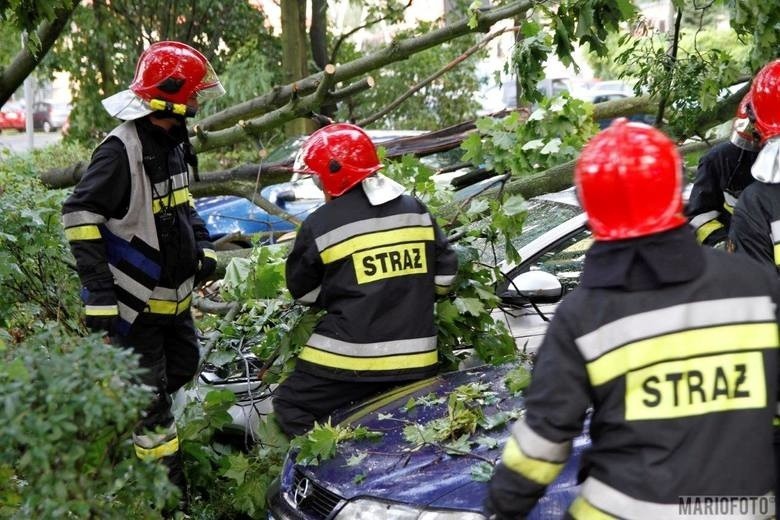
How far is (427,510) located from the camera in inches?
114

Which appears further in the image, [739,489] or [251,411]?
[251,411]

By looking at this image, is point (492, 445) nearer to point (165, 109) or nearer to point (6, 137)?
point (165, 109)

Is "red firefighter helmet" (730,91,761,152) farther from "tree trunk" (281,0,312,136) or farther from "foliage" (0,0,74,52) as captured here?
"tree trunk" (281,0,312,136)

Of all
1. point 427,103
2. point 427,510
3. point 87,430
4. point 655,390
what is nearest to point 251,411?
point 427,510

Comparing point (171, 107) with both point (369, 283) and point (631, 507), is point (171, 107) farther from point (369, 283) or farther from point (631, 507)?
point (631, 507)

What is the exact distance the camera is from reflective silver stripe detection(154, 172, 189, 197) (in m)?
4.25

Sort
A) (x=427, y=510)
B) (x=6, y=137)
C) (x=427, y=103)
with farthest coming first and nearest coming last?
(x=6, y=137) → (x=427, y=103) → (x=427, y=510)

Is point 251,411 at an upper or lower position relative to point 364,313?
lower

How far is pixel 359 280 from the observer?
379cm

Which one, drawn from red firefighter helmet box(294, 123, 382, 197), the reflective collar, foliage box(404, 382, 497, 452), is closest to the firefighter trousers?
red firefighter helmet box(294, 123, 382, 197)

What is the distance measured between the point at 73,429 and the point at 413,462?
1250 millimetres

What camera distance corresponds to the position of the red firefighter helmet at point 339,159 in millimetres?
3912

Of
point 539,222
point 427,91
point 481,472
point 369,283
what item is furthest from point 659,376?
point 427,91

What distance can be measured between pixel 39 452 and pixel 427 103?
14.4 m
